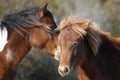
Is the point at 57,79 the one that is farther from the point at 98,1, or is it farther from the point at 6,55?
the point at 98,1

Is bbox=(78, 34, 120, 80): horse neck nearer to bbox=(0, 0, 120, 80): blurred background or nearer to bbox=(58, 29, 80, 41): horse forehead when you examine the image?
bbox=(58, 29, 80, 41): horse forehead

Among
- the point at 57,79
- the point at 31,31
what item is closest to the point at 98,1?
the point at 57,79

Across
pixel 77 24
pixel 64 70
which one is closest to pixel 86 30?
pixel 77 24

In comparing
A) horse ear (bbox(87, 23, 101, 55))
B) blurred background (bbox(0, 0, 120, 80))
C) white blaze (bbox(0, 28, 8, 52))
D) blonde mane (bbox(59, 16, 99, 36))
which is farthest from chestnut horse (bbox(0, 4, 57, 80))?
horse ear (bbox(87, 23, 101, 55))

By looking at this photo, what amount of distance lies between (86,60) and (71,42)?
0.38m

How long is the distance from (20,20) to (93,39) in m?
1.90

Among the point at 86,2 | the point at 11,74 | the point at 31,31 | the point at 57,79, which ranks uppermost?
the point at 31,31

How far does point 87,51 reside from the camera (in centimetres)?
680

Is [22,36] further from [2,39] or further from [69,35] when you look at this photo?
[69,35]

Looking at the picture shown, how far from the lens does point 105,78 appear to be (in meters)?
6.86

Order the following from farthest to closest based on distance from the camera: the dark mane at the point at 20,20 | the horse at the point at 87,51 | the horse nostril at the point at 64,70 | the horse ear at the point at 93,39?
the dark mane at the point at 20,20 < the horse ear at the point at 93,39 < the horse at the point at 87,51 < the horse nostril at the point at 64,70

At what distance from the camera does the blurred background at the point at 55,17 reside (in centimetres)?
1342

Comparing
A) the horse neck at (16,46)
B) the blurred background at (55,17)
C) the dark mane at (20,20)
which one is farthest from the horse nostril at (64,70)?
the dark mane at (20,20)

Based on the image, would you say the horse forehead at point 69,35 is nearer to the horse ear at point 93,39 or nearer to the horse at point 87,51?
the horse at point 87,51
